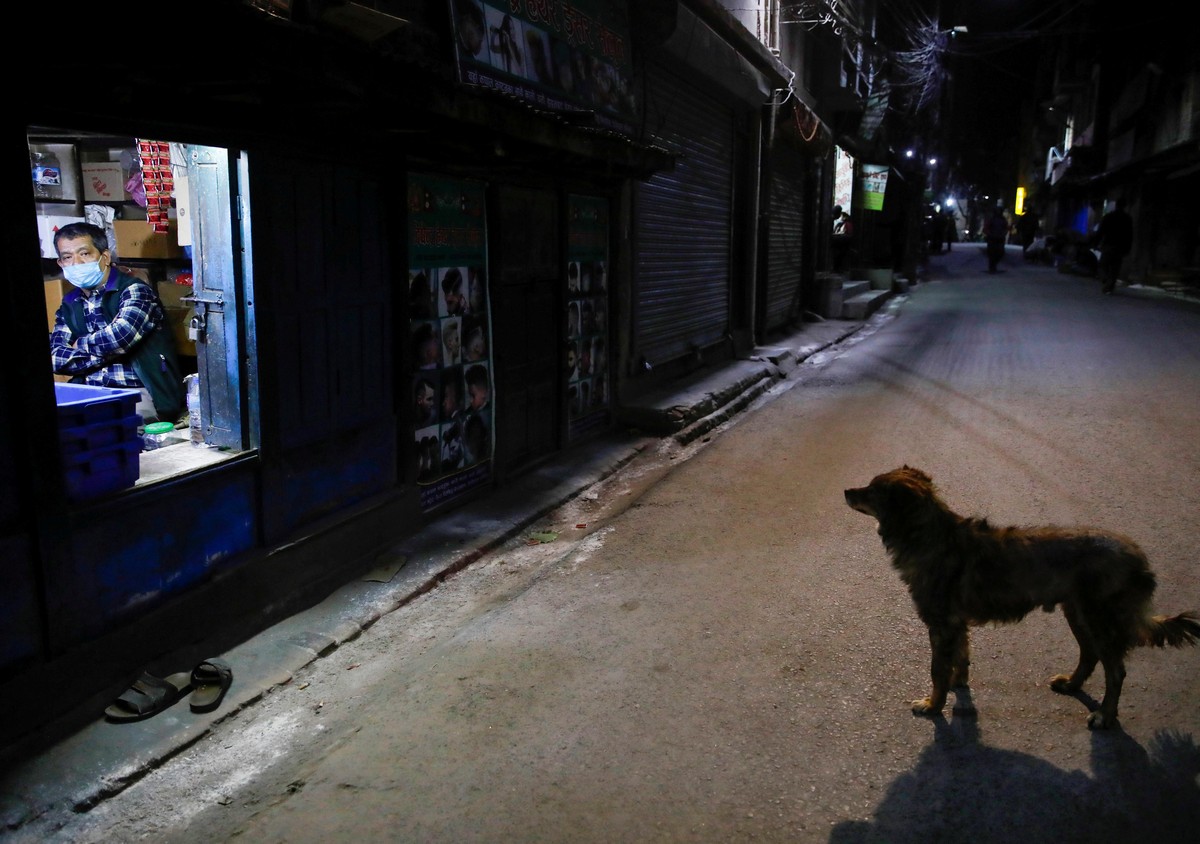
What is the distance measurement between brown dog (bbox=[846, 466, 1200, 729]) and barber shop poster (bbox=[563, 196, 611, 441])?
5492mm

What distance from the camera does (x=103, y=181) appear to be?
757cm

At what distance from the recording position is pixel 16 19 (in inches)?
133

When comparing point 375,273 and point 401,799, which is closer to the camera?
point 401,799

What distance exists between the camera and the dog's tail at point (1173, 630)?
3.90 meters

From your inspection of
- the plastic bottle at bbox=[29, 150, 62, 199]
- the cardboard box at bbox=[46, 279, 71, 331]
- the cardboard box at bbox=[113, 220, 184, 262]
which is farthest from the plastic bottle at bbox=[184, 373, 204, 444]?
the plastic bottle at bbox=[29, 150, 62, 199]

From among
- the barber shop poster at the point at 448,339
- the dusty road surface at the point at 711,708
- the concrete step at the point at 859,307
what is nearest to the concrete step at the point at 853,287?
the concrete step at the point at 859,307

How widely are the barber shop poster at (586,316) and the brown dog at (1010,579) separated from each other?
18.0 feet

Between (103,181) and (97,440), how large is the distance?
434 cm

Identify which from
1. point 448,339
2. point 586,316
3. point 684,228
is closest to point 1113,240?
point 684,228

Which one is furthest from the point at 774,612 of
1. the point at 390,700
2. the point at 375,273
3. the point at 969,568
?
the point at 375,273

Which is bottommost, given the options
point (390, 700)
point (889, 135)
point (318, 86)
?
point (390, 700)

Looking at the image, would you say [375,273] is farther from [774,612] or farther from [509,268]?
[774,612]

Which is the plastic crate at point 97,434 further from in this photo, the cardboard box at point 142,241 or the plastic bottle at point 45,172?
the plastic bottle at point 45,172

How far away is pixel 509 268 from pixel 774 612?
13.4 feet
